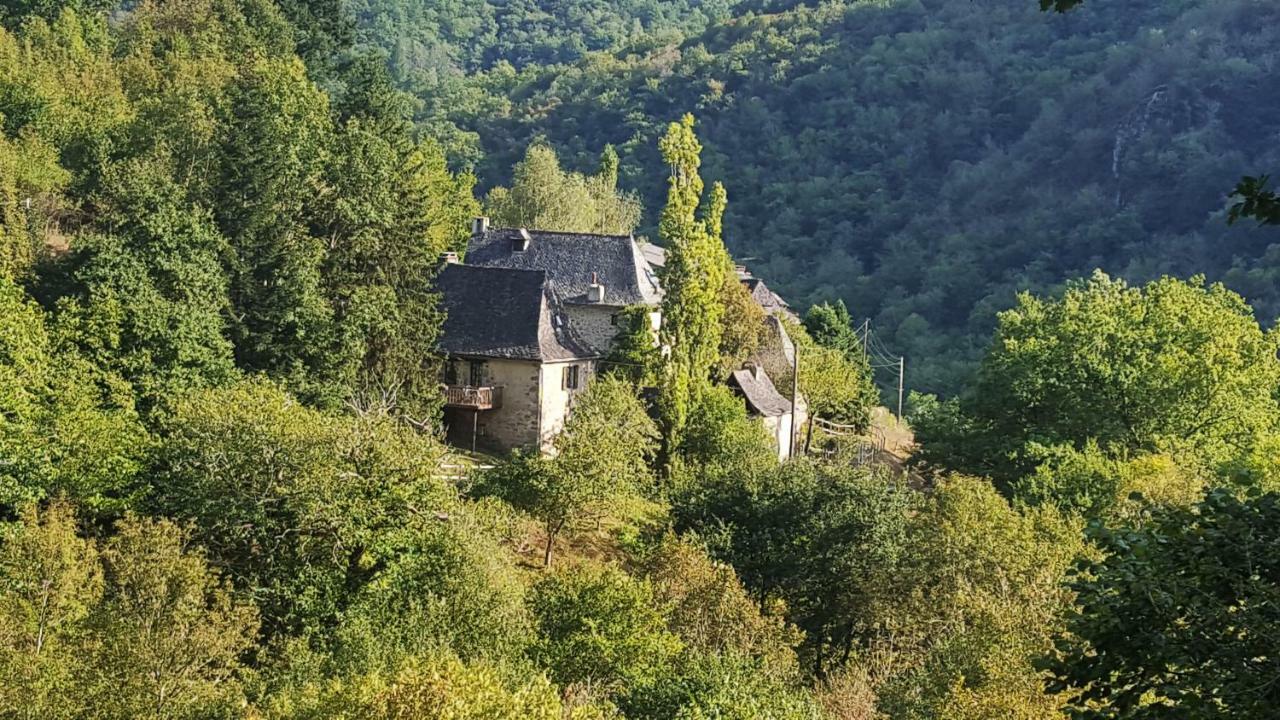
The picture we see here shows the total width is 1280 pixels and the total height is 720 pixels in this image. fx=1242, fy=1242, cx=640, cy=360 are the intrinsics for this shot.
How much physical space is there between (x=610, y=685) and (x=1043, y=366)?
2695 centimetres

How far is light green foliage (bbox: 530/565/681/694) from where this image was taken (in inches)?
853

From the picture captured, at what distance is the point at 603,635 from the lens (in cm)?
2217

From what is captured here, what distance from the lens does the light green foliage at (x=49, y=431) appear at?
24797 mm

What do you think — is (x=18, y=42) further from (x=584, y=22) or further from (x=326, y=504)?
(x=584, y=22)

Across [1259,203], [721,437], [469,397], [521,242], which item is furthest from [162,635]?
[521,242]

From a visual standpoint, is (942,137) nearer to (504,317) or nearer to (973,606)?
(504,317)

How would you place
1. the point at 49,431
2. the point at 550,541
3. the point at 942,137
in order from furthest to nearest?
the point at 942,137
the point at 550,541
the point at 49,431

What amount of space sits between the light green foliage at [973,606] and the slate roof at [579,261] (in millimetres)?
16841

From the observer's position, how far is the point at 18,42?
4603 cm

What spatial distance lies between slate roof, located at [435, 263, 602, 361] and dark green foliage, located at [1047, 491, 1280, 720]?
32963 millimetres

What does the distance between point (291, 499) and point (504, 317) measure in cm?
1815

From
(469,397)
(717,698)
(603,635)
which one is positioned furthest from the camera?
(469,397)

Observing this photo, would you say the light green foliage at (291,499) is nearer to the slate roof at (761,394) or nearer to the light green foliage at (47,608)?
the light green foliage at (47,608)

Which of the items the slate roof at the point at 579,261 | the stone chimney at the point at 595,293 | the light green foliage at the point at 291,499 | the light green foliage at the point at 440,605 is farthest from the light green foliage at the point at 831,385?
the light green foliage at the point at 440,605
